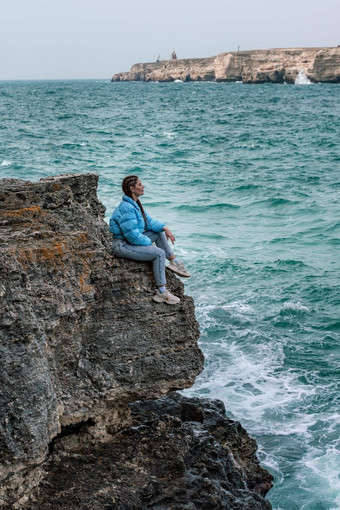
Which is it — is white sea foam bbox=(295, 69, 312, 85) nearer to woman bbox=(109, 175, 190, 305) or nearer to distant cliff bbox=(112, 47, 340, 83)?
A: distant cliff bbox=(112, 47, 340, 83)

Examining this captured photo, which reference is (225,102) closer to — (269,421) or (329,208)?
(329,208)

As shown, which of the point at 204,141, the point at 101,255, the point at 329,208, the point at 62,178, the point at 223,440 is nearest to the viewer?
the point at 101,255

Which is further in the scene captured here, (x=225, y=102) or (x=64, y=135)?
(x=225, y=102)

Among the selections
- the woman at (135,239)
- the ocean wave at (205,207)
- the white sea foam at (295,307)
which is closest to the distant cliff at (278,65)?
the ocean wave at (205,207)

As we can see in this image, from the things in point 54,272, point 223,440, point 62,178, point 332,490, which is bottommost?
point 332,490

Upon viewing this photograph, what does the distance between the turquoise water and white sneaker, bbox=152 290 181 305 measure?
3799 millimetres

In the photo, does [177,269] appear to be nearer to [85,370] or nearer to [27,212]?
[85,370]

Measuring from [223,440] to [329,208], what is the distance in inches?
752

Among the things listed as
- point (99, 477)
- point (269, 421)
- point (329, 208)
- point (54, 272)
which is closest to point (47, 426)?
point (99, 477)

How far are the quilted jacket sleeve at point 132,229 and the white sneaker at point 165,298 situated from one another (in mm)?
603

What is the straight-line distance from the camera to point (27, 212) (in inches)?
277

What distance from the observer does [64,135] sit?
1806 inches

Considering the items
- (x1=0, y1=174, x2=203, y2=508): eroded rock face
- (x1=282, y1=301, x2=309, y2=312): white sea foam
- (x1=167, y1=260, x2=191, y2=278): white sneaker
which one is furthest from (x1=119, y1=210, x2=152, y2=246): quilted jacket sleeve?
(x1=282, y1=301, x2=309, y2=312): white sea foam

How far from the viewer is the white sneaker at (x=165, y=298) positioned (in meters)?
7.11
